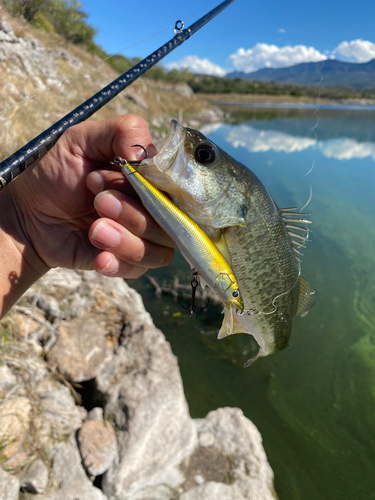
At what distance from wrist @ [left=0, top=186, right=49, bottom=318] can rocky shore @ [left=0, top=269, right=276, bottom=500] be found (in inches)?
60.6

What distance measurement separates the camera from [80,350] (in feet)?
13.5

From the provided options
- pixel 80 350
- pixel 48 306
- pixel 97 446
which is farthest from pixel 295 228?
pixel 48 306

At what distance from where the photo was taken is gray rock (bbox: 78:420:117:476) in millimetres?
3209

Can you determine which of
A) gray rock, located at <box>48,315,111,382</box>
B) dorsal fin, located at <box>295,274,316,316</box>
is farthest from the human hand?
gray rock, located at <box>48,315,111,382</box>

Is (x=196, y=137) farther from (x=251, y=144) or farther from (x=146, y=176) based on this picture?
(x=251, y=144)

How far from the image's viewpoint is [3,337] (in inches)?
141

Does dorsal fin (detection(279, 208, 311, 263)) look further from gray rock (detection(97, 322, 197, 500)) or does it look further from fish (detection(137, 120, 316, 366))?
gray rock (detection(97, 322, 197, 500))

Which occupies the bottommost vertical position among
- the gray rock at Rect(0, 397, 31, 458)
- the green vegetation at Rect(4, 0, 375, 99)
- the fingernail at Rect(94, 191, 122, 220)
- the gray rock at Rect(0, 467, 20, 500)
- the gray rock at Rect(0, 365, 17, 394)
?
the gray rock at Rect(0, 467, 20, 500)

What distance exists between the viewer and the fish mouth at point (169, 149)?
4.80 feet

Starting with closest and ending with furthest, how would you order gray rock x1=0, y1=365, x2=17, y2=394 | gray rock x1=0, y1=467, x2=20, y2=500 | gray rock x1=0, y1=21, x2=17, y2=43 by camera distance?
1. gray rock x1=0, y1=467, x2=20, y2=500
2. gray rock x1=0, y1=365, x2=17, y2=394
3. gray rock x1=0, y1=21, x2=17, y2=43

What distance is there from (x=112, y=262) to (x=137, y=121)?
882 mm

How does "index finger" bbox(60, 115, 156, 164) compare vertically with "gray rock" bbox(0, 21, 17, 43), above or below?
below

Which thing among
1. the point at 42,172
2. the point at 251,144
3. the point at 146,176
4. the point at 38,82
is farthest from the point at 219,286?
the point at 251,144

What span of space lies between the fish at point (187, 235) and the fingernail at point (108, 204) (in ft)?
0.84
